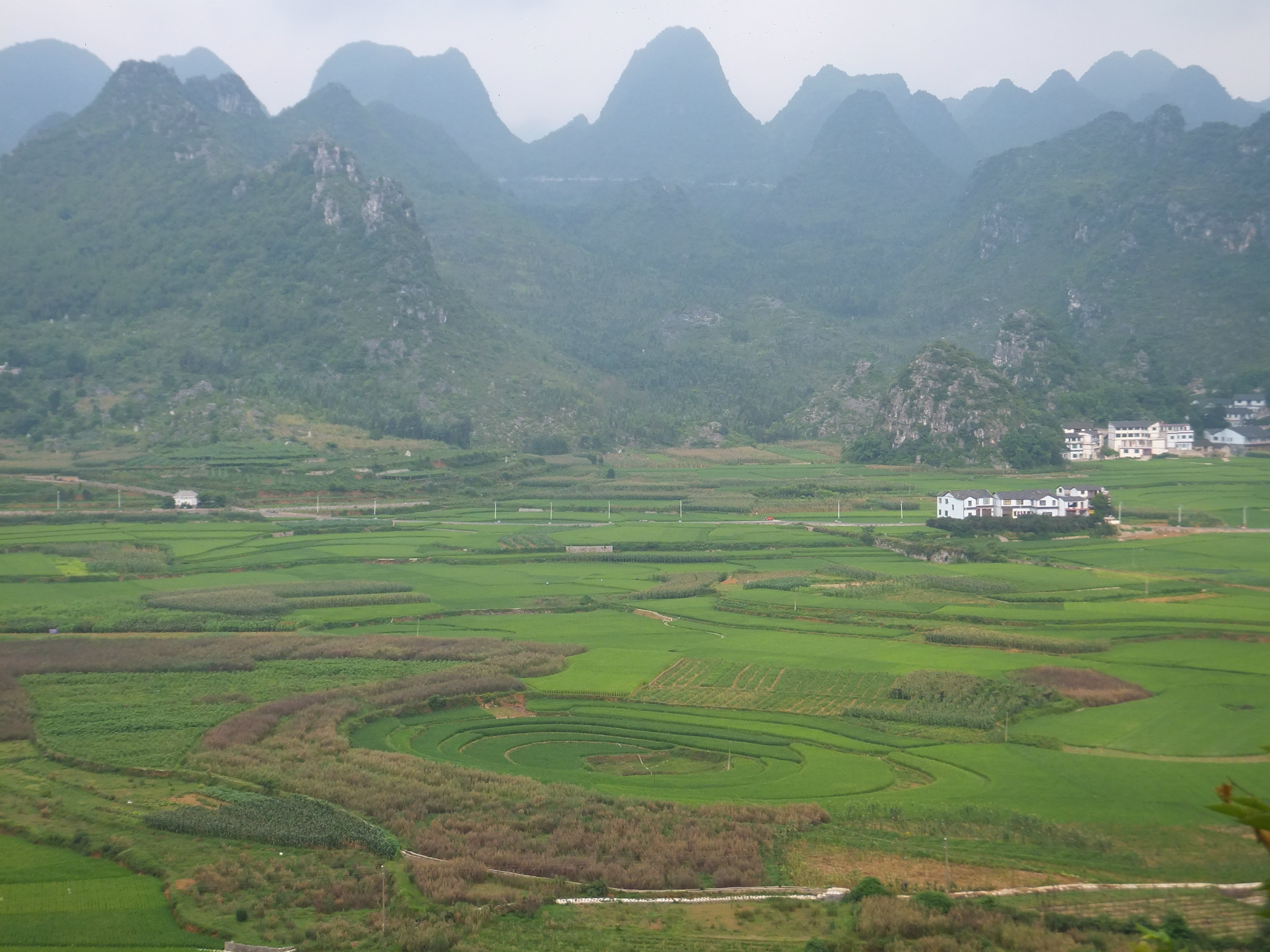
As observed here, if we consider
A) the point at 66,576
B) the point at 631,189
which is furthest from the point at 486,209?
the point at 66,576

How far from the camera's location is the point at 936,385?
103562 mm

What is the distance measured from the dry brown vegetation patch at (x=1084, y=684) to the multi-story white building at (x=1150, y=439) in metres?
64.9

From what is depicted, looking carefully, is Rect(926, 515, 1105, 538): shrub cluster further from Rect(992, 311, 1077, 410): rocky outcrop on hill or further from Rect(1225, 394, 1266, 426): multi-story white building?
Rect(992, 311, 1077, 410): rocky outcrop on hill

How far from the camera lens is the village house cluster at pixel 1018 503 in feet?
229

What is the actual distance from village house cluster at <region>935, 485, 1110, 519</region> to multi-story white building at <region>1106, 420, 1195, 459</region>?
96.2 feet

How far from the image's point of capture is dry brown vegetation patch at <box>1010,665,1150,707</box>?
3566 cm

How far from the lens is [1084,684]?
37.0m

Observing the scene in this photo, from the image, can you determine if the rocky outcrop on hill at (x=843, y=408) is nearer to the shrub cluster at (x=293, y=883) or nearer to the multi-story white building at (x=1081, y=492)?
the multi-story white building at (x=1081, y=492)

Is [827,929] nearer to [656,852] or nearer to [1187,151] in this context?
[656,852]

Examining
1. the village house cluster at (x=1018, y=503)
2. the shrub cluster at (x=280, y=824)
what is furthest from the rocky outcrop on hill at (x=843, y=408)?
the shrub cluster at (x=280, y=824)

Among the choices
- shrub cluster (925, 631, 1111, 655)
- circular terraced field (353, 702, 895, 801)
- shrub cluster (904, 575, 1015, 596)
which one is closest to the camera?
circular terraced field (353, 702, 895, 801)

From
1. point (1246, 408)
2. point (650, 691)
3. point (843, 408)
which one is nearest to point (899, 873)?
point (650, 691)

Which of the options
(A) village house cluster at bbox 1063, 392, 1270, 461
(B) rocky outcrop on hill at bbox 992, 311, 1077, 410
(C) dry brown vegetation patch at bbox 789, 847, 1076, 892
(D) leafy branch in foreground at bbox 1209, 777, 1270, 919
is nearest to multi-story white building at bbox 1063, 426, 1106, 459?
(A) village house cluster at bbox 1063, 392, 1270, 461

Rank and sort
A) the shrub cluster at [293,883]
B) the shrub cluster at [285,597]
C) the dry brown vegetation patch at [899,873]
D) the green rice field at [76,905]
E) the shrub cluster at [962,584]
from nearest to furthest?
the green rice field at [76,905] < the shrub cluster at [293,883] < the dry brown vegetation patch at [899,873] < the shrub cluster at [285,597] < the shrub cluster at [962,584]
